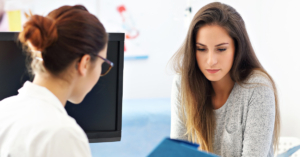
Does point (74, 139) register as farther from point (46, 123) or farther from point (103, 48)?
point (103, 48)

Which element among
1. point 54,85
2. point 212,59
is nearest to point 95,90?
point 54,85

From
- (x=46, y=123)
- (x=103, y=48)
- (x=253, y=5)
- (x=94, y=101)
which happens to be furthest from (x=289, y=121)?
(x=46, y=123)

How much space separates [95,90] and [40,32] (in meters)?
0.40

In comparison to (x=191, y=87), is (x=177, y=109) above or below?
below

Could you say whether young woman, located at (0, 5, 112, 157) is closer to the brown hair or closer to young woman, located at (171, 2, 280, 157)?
the brown hair

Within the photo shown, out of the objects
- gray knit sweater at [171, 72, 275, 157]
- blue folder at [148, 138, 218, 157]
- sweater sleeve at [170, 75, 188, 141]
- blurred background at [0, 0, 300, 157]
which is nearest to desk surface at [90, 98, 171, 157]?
blurred background at [0, 0, 300, 157]

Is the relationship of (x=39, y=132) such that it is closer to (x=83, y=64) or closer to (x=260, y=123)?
(x=83, y=64)

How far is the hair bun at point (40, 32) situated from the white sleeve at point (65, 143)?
0.21 m

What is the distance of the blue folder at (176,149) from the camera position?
1.93 ft

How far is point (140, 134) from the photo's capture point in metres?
2.15

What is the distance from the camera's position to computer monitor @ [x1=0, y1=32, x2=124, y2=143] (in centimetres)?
98

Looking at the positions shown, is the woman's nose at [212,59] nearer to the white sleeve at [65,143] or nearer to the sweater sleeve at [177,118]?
the sweater sleeve at [177,118]

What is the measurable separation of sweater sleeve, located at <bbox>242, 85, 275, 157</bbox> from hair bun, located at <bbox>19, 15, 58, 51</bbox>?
0.79 metres

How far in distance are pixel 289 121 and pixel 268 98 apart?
1345 mm
